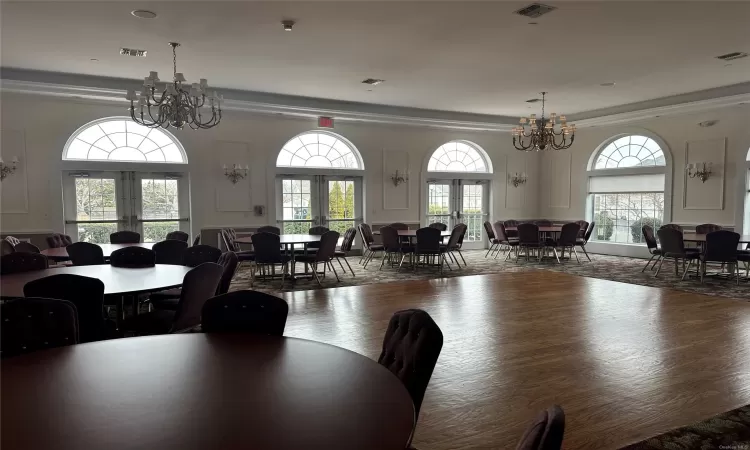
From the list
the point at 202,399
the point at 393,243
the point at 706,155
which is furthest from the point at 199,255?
the point at 706,155

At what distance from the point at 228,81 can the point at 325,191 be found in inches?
139

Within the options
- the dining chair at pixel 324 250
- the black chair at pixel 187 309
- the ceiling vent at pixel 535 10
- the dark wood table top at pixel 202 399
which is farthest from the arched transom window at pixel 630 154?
the dark wood table top at pixel 202 399

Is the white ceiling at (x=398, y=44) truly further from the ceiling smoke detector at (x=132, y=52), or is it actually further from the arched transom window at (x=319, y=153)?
the arched transom window at (x=319, y=153)

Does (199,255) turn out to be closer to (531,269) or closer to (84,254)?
(84,254)

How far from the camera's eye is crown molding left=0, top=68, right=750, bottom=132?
7559mm

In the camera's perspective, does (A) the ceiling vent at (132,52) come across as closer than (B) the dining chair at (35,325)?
No

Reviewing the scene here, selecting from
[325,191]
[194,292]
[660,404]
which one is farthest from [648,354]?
[325,191]

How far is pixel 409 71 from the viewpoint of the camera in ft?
24.6

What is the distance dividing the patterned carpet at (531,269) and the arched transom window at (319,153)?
2.31 metres

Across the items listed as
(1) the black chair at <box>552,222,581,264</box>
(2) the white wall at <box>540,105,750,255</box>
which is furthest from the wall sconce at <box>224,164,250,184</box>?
(2) the white wall at <box>540,105,750,255</box>

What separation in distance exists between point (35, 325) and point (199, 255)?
282cm

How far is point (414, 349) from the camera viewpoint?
6.13 ft

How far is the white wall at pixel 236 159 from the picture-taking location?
8.16 metres

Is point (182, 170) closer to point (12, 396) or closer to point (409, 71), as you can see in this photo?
point (409, 71)
